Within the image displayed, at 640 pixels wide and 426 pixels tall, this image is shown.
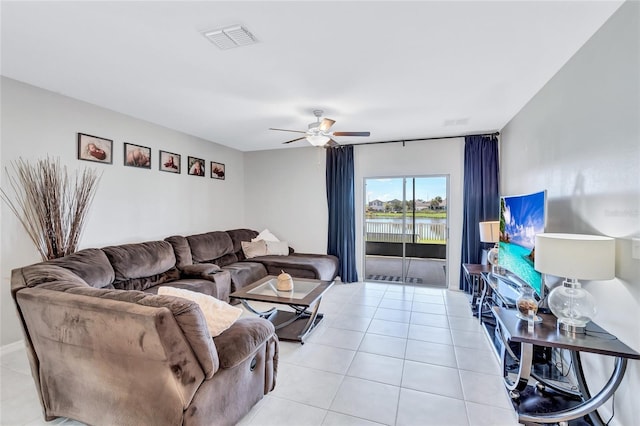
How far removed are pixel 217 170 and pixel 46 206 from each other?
2870 mm

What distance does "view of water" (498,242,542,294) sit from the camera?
241cm

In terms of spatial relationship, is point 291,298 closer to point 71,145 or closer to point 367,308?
point 367,308

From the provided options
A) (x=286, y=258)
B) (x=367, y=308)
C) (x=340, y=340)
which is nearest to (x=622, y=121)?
(x=340, y=340)

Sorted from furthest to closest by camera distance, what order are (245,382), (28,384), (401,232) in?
(401,232) < (28,384) < (245,382)

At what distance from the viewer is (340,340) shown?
3070mm

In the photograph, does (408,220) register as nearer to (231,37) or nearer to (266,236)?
(266,236)

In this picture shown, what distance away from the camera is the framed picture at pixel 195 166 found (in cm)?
489

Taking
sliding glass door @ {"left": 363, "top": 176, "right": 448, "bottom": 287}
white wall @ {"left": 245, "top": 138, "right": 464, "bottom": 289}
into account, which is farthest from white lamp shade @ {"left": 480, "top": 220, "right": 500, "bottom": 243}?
sliding glass door @ {"left": 363, "top": 176, "right": 448, "bottom": 287}

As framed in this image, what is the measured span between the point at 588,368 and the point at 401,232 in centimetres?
337

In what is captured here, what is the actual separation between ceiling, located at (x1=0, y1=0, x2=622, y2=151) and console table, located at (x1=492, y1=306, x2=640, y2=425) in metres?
1.99

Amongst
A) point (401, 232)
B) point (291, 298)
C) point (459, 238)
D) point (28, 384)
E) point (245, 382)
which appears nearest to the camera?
point (245, 382)

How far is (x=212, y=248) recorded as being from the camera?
4.72 metres

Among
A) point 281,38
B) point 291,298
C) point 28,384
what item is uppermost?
point 281,38

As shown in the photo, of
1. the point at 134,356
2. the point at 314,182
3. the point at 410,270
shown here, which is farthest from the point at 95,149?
the point at 410,270
